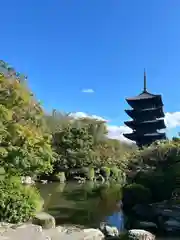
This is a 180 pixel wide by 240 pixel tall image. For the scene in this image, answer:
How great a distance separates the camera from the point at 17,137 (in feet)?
32.3

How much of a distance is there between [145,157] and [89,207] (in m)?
6.28

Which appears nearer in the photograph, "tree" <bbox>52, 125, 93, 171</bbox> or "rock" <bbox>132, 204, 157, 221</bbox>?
"rock" <bbox>132, 204, 157, 221</bbox>

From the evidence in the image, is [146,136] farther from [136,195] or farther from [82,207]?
[136,195]

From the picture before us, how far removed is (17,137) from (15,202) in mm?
1915

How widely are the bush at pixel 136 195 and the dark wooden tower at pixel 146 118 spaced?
1147 inches

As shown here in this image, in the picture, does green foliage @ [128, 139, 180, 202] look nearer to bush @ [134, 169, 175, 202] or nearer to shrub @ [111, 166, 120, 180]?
bush @ [134, 169, 175, 202]

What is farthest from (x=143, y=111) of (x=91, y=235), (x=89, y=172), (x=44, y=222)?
(x=91, y=235)

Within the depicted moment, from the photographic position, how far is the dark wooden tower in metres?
44.3

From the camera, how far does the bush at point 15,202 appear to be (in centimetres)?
910

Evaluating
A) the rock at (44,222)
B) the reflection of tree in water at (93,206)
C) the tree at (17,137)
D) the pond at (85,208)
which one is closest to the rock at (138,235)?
the rock at (44,222)

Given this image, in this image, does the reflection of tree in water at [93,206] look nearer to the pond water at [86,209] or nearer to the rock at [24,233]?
the pond water at [86,209]

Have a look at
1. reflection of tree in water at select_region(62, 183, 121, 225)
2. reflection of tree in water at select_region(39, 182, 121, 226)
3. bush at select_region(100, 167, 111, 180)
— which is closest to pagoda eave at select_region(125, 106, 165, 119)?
bush at select_region(100, 167, 111, 180)

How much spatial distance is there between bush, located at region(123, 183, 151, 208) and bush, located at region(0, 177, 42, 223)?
20.9ft

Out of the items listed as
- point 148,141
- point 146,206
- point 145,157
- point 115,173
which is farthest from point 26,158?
point 148,141
